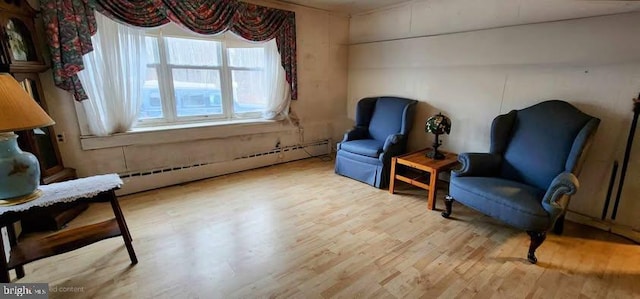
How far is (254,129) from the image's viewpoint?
383 centimetres

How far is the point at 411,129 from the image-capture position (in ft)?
12.3

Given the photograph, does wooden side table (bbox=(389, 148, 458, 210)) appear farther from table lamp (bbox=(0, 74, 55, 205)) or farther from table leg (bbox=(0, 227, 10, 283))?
table leg (bbox=(0, 227, 10, 283))

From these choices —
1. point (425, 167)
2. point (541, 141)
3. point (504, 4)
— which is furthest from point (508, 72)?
point (425, 167)

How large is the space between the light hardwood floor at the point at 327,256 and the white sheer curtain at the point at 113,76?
850 millimetres

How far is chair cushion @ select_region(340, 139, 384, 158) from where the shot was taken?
10.9 ft

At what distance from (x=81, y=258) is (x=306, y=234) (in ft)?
5.37

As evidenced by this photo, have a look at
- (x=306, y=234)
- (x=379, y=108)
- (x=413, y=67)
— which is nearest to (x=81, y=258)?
(x=306, y=234)

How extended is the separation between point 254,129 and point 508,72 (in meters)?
3.01

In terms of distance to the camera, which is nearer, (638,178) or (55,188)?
(55,188)

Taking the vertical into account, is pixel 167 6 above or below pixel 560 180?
above

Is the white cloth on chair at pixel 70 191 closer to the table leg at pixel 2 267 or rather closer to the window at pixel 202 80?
the table leg at pixel 2 267

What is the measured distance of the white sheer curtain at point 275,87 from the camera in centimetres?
381

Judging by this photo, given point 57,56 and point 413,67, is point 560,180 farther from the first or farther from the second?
point 57,56

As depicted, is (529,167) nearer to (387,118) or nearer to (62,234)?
(387,118)
